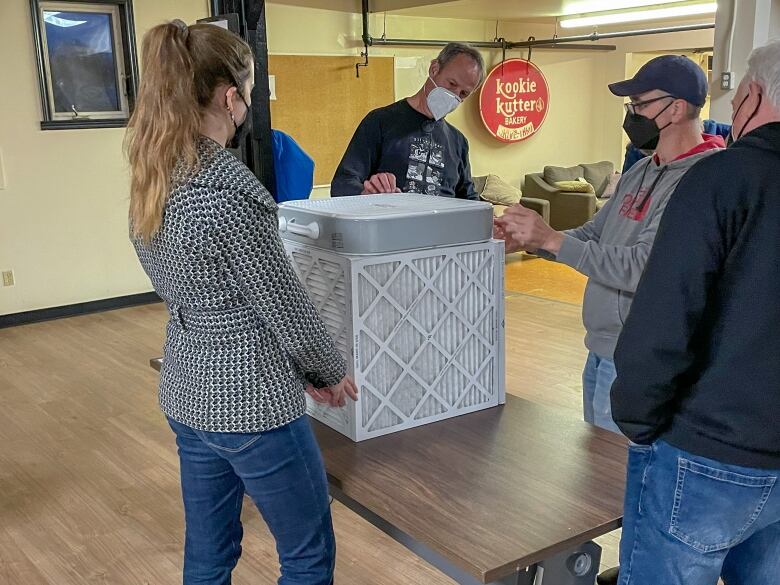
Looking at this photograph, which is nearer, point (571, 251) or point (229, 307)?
point (229, 307)

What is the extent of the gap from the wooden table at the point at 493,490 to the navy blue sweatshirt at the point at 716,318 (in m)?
0.26

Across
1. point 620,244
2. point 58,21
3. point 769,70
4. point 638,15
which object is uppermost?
point 638,15

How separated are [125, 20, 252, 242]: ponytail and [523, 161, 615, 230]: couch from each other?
7.63m

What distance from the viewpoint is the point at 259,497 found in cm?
150

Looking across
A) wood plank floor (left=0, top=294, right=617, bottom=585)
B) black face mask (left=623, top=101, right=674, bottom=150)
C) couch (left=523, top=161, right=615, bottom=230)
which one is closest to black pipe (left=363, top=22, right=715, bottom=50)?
couch (left=523, top=161, right=615, bottom=230)

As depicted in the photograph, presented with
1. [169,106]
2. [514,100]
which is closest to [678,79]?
[169,106]

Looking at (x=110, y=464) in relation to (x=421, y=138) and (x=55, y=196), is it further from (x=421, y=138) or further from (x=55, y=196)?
(x=55, y=196)

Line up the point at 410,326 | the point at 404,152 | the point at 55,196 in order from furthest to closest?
1. the point at 55,196
2. the point at 404,152
3. the point at 410,326

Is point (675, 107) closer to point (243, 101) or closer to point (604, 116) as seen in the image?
point (243, 101)

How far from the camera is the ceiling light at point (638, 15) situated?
7582 mm

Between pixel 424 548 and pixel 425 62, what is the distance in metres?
7.55

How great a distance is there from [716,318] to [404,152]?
1.89 m

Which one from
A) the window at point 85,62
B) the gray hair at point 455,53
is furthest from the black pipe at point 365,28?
the gray hair at point 455,53

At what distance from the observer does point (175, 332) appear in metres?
1.50
